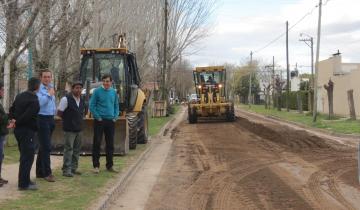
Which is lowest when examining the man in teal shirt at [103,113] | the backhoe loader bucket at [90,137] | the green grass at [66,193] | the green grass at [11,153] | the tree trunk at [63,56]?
the green grass at [66,193]

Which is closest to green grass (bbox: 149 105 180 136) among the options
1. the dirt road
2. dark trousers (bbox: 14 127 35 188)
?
the dirt road

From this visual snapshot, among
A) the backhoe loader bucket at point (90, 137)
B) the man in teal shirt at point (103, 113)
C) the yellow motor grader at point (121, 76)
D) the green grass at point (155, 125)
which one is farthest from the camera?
the green grass at point (155, 125)

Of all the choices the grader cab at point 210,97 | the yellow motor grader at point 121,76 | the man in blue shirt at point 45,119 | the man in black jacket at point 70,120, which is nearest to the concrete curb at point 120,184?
the man in black jacket at point 70,120

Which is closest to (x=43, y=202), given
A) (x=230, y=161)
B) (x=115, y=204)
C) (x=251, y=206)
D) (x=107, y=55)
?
(x=115, y=204)

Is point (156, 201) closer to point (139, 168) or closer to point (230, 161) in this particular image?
point (139, 168)

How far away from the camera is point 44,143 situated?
10.8 meters

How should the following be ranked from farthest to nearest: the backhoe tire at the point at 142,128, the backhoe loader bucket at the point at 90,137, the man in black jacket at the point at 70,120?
the backhoe tire at the point at 142,128 < the backhoe loader bucket at the point at 90,137 < the man in black jacket at the point at 70,120

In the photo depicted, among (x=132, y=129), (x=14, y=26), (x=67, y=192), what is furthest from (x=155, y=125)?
(x=67, y=192)

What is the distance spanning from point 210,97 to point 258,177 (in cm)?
2413

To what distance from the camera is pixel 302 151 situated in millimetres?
18016

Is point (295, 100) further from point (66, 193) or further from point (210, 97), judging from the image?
point (66, 193)

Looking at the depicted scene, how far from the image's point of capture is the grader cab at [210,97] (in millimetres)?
35562

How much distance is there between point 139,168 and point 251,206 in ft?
17.2

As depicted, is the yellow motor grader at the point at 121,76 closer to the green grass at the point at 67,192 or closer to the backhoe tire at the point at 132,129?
the backhoe tire at the point at 132,129
